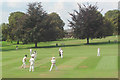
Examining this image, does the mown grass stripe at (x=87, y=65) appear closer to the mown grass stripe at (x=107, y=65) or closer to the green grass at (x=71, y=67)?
the green grass at (x=71, y=67)

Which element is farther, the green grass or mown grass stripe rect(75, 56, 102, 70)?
mown grass stripe rect(75, 56, 102, 70)

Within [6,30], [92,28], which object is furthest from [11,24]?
[92,28]

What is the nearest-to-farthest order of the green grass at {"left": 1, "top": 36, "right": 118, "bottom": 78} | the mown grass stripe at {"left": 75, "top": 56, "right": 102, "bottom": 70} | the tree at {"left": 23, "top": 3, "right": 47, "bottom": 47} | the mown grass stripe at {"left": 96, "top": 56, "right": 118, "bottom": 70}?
the green grass at {"left": 1, "top": 36, "right": 118, "bottom": 78} → the mown grass stripe at {"left": 96, "top": 56, "right": 118, "bottom": 70} → the mown grass stripe at {"left": 75, "top": 56, "right": 102, "bottom": 70} → the tree at {"left": 23, "top": 3, "right": 47, "bottom": 47}

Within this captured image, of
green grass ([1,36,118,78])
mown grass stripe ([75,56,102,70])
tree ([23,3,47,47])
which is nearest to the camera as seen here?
green grass ([1,36,118,78])

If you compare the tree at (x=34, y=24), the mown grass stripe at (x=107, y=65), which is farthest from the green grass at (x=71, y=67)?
the tree at (x=34, y=24)

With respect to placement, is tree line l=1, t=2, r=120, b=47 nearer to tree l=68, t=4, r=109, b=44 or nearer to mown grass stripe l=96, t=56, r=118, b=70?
tree l=68, t=4, r=109, b=44

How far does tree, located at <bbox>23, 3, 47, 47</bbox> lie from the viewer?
68125 millimetres

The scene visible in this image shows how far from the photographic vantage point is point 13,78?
17906mm

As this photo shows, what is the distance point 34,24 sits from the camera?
234 ft

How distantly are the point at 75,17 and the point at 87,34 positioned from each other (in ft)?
26.7

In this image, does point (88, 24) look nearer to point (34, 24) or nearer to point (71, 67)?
point (34, 24)

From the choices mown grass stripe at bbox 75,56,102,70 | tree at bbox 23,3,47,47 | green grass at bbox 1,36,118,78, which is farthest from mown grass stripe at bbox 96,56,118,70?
tree at bbox 23,3,47,47

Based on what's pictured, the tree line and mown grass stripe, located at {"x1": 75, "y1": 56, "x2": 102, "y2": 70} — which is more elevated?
the tree line

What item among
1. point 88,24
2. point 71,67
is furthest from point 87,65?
point 88,24
